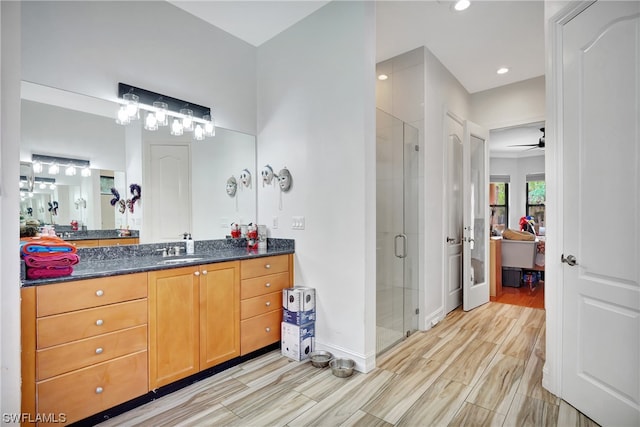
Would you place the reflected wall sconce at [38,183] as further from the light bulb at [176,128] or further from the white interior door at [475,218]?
the white interior door at [475,218]

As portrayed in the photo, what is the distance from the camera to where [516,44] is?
319 centimetres

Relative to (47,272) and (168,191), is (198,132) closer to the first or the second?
(168,191)

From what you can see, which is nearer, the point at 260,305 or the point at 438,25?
the point at 260,305

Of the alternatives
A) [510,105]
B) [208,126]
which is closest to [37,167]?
[208,126]

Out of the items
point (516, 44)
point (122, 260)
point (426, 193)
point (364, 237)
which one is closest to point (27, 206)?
point (122, 260)

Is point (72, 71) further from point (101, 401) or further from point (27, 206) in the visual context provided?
point (101, 401)

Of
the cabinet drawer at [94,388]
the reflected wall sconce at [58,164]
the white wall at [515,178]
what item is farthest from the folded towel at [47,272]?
the white wall at [515,178]

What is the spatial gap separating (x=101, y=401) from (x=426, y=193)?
10.0ft

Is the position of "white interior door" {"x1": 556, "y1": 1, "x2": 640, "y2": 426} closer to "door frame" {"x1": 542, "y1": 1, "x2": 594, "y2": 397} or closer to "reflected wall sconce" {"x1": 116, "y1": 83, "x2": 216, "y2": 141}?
"door frame" {"x1": 542, "y1": 1, "x2": 594, "y2": 397}

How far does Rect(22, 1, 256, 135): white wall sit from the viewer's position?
2.00 meters

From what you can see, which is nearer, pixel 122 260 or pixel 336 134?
pixel 122 260

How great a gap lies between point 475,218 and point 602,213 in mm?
2367

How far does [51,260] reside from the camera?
1666 mm

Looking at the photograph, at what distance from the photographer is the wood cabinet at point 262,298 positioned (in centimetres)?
249
